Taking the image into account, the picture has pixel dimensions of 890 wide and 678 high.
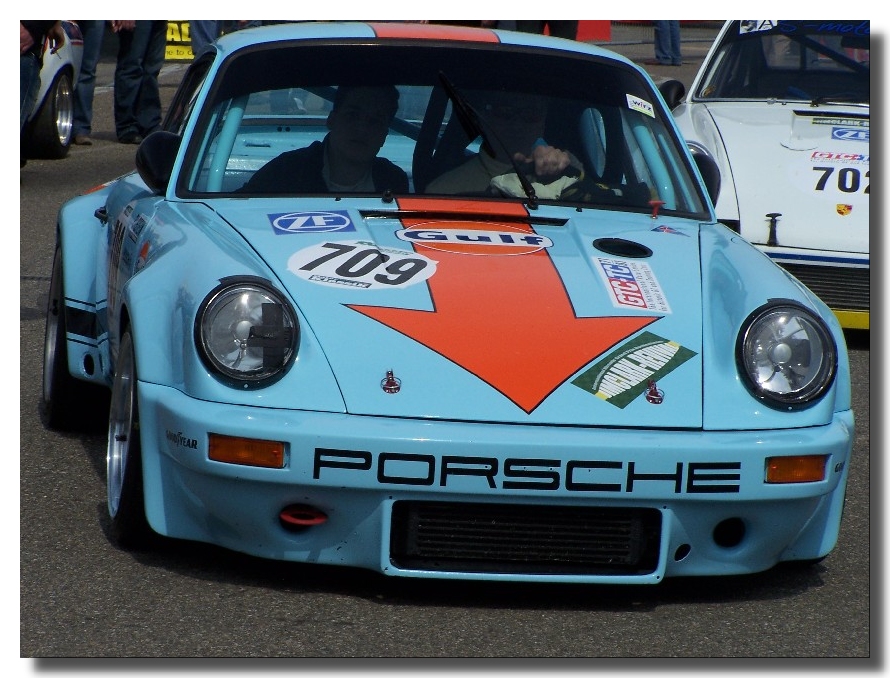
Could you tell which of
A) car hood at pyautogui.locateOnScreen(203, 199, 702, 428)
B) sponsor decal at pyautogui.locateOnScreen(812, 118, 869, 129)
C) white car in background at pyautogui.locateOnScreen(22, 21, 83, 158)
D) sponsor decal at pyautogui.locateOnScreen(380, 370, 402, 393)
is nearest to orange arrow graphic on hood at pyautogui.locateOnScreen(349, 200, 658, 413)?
car hood at pyautogui.locateOnScreen(203, 199, 702, 428)

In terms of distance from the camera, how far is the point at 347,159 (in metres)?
4.37

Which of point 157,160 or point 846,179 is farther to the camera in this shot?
point 846,179

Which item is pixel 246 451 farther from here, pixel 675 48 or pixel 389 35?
pixel 675 48

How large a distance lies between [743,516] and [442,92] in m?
1.72

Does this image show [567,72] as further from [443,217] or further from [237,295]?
[237,295]

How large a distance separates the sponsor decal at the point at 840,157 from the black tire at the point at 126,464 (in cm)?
402

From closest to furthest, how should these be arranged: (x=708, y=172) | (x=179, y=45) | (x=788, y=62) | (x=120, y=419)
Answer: (x=120, y=419) < (x=708, y=172) < (x=788, y=62) < (x=179, y=45)

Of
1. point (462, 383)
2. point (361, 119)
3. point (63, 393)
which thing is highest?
point (361, 119)

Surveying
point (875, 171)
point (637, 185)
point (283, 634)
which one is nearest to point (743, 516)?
point (283, 634)

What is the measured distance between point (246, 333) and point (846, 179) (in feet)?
13.3

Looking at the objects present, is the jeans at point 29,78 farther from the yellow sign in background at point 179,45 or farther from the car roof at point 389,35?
the yellow sign in background at point 179,45

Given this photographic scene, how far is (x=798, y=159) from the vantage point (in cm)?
680

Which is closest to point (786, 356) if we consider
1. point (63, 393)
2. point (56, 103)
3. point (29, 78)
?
point (63, 393)

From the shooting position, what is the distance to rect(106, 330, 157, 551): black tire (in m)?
3.50
